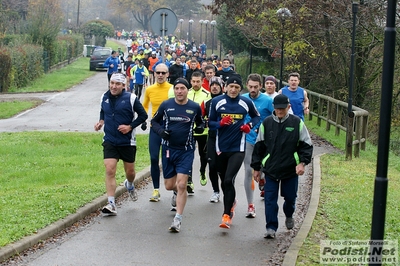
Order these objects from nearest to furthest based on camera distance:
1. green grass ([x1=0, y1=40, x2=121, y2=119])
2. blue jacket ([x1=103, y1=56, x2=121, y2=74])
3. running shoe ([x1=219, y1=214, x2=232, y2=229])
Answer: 1. running shoe ([x1=219, y1=214, x2=232, y2=229])
2. green grass ([x1=0, y1=40, x2=121, y2=119])
3. blue jacket ([x1=103, y1=56, x2=121, y2=74])

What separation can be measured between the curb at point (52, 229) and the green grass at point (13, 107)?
44.4 feet

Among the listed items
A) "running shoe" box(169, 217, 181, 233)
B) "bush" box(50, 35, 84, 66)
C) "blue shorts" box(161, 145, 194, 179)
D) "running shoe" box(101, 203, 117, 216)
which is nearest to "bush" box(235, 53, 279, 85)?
"bush" box(50, 35, 84, 66)

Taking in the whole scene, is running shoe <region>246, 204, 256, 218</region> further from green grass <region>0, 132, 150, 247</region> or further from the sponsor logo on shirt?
green grass <region>0, 132, 150, 247</region>

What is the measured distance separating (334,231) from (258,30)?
24.2m

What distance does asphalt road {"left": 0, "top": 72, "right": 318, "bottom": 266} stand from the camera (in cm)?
781

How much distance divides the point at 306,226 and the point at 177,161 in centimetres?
181

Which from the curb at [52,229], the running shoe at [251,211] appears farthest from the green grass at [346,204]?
the curb at [52,229]

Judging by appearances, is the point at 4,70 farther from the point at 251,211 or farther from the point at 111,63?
the point at 251,211

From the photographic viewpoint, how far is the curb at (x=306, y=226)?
7536 millimetres

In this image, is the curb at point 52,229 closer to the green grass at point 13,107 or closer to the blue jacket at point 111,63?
the green grass at point 13,107

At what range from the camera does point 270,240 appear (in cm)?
878

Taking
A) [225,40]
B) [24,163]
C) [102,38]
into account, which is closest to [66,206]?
[24,163]

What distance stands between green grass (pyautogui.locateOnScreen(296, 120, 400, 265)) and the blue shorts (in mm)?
1738

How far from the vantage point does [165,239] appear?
28.5 feet
